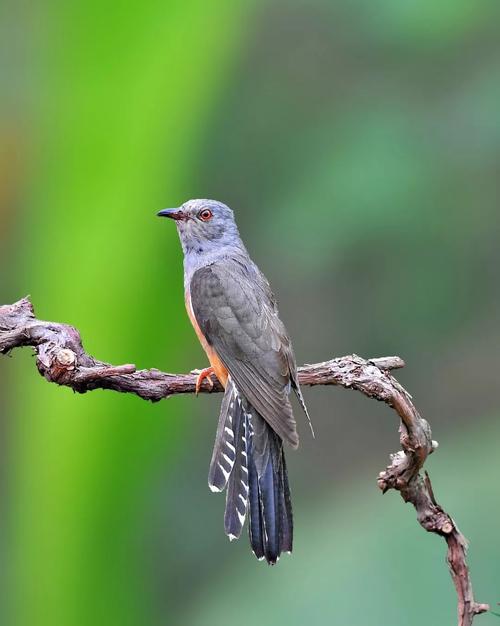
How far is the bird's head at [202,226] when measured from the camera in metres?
4.18

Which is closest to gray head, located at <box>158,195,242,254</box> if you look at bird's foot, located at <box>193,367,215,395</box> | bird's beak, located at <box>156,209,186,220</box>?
bird's beak, located at <box>156,209,186,220</box>

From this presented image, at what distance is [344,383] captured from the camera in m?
2.88

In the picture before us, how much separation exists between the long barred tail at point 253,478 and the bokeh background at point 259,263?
0.37 metres

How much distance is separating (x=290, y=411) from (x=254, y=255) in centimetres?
359

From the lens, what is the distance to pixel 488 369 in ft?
24.0

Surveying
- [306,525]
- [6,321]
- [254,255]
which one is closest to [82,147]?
[6,321]

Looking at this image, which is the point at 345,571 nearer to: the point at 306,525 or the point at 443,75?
the point at 306,525

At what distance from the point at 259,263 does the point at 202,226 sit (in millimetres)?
2736

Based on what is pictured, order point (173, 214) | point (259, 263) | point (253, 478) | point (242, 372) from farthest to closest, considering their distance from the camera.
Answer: point (259, 263)
point (173, 214)
point (242, 372)
point (253, 478)

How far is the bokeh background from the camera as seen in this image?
12.2ft

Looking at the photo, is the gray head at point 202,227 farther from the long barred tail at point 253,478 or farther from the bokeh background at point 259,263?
the long barred tail at point 253,478

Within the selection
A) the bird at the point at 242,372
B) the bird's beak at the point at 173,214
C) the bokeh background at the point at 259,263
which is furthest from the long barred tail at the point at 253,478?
the bird's beak at the point at 173,214

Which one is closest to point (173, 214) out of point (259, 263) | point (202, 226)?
point (202, 226)

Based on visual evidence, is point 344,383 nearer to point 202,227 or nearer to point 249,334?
point 249,334
